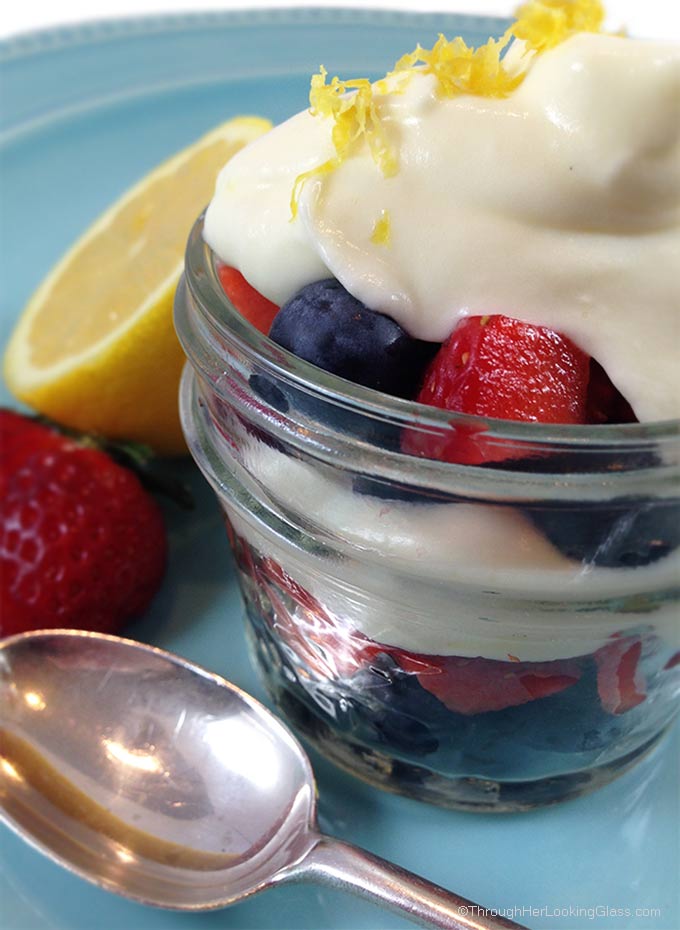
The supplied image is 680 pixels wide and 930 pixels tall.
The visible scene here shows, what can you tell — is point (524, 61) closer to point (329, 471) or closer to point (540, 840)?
point (329, 471)

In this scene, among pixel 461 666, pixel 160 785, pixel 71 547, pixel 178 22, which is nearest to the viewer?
pixel 461 666

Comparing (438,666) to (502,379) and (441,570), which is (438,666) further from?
(502,379)

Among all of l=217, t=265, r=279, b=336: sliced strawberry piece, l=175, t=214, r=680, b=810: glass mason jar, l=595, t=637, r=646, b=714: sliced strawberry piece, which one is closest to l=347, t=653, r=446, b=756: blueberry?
l=175, t=214, r=680, b=810: glass mason jar

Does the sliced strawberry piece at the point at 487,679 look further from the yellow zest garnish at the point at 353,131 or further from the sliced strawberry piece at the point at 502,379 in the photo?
the yellow zest garnish at the point at 353,131

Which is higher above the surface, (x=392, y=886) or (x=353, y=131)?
(x=353, y=131)

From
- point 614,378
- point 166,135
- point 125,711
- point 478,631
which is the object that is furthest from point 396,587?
point 166,135

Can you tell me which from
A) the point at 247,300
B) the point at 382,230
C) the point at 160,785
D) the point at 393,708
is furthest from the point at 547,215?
the point at 160,785
